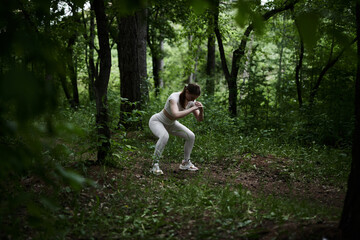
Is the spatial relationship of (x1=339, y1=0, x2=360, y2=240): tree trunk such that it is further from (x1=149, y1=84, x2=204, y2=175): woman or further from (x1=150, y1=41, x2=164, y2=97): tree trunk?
(x1=150, y1=41, x2=164, y2=97): tree trunk

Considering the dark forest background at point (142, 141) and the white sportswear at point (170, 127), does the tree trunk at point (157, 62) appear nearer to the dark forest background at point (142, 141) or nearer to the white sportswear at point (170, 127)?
the dark forest background at point (142, 141)

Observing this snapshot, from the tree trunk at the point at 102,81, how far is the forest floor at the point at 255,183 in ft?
1.48

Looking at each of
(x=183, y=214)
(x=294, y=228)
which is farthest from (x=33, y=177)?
(x=294, y=228)

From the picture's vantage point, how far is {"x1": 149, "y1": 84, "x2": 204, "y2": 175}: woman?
5469 mm

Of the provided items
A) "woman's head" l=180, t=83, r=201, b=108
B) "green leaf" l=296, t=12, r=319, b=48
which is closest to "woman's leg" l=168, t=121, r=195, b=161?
"woman's head" l=180, t=83, r=201, b=108

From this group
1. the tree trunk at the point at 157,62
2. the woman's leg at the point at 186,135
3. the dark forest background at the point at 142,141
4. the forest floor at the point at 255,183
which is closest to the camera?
the dark forest background at the point at 142,141

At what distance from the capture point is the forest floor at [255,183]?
9.27 ft

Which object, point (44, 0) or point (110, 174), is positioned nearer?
point (44, 0)

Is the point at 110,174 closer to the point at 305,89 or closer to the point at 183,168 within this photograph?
the point at 183,168

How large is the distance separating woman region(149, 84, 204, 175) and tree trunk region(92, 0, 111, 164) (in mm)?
1158

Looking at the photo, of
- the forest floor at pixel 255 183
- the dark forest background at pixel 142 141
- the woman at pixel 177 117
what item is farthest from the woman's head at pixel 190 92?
the forest floor at pixel 255 183

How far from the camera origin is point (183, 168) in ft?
18.6

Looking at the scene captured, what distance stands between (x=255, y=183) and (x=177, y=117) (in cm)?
179

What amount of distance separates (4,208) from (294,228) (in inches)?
104
